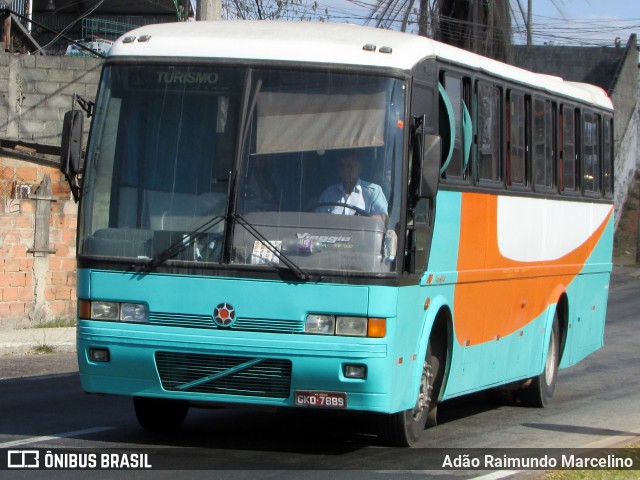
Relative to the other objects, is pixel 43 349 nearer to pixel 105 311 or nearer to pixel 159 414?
pixel 159 414

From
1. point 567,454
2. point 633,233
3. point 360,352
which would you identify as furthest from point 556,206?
point 633,233

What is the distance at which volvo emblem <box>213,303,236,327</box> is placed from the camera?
7.90 metres

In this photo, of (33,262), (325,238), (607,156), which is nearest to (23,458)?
(325,238)

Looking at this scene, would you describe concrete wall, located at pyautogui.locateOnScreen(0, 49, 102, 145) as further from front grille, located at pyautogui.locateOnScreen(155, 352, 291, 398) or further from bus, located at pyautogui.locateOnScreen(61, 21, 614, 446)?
front grille, located at pyautogui.locateOnScreen(155, 352, 291, 398)

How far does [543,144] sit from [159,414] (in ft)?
16.0

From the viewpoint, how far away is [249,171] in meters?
8.04

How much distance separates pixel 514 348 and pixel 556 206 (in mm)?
1776

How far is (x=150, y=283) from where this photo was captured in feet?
26.4

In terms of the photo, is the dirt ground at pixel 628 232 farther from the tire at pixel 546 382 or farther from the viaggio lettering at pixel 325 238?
the viaggio lettering at pixel 325 238

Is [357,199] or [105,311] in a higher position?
[357,199]

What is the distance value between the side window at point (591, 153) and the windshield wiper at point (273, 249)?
6.31 meters

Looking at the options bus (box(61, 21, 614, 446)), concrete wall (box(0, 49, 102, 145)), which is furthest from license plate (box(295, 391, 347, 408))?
concrete wall (box(0, 49, 102, 145))

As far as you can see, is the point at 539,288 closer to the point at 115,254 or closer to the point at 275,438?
the point at 275,438

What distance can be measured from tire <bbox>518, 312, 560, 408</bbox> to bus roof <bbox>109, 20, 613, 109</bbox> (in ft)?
14.5
